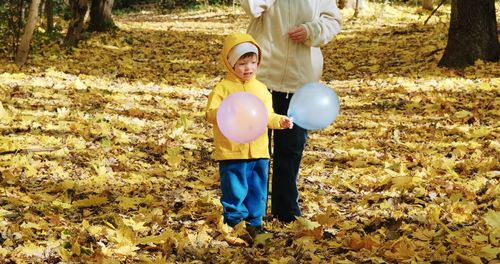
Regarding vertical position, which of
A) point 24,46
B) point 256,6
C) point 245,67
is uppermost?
point 256,6

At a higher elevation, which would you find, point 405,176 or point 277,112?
point 277,112

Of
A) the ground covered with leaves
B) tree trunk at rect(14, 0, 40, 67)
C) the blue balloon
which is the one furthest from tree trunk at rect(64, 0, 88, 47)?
the blue balloon

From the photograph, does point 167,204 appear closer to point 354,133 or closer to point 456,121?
point 354,133

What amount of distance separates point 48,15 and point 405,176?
12778 millimetres

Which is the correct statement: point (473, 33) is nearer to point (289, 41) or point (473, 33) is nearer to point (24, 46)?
point (289, 41)

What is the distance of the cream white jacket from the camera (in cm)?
402

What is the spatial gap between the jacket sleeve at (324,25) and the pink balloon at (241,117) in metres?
0.64

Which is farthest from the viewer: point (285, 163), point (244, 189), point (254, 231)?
point (285, 163)

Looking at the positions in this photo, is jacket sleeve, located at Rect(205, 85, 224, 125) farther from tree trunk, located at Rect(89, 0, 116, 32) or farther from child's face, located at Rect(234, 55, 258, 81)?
tree trunk, located at Rect(89, 0, 116, 32)

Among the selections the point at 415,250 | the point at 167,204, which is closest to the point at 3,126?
the point at 167,204

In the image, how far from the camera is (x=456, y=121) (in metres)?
7.50

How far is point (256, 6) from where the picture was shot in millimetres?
3887

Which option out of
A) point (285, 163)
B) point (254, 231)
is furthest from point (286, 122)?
point (254, 231)

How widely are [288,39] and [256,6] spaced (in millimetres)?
309
